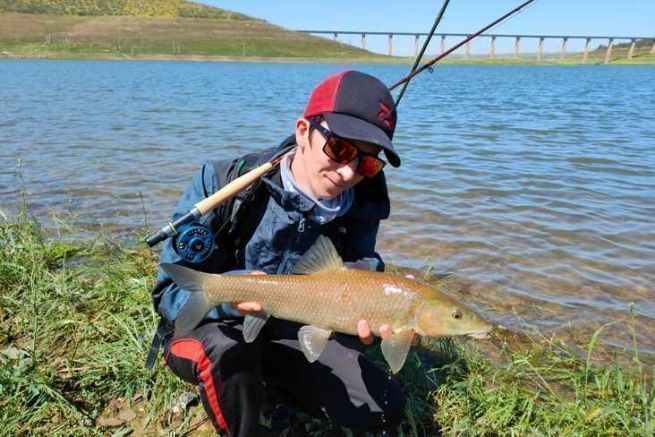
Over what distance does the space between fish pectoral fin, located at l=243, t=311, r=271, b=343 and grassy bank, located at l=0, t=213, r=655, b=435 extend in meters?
0.76

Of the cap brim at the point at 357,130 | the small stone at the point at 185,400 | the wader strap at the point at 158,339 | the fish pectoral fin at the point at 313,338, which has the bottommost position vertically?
the small stone at the point at 185,400

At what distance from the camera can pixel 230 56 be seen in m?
85.4

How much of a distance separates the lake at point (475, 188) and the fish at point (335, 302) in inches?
89.2

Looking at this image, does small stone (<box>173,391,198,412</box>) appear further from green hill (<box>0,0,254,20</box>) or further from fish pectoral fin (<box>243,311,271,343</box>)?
green hill (<box>0,0,254,20</box>)

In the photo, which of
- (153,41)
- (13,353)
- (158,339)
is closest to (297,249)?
(158,339)

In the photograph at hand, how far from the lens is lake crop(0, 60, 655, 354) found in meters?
5.54

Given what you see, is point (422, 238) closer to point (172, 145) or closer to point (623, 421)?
point (623, 421)

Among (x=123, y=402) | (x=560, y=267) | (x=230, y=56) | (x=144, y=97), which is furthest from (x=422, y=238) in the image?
(x=230, y=56)

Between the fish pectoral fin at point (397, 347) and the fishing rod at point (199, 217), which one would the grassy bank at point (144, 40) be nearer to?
the fishing rod at point (199, 217)

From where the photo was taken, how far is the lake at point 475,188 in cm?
554

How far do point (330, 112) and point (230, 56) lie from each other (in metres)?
87.7

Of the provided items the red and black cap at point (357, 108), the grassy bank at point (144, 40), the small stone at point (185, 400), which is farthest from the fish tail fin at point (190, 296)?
the grassy bank at point (144, 40)

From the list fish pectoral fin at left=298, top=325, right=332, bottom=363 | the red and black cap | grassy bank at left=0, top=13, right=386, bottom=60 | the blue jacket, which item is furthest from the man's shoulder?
grassy bank at left=0, top=13, right=386, bottom=60

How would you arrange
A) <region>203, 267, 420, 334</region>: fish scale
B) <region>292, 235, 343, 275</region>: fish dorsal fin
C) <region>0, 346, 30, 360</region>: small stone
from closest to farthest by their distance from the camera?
<region>203, 267, 420, 334</region>: fish scale, <region>292, 235, 343, 275</region>: fish dorsal fin, <region>0, 346, 30, 360</region>: small stone
